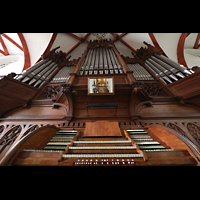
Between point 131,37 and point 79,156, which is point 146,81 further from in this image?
point 131,37

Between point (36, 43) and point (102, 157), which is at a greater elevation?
point (36, 43)

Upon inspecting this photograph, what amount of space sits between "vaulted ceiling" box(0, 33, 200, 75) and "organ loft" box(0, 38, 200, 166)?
11.5ft

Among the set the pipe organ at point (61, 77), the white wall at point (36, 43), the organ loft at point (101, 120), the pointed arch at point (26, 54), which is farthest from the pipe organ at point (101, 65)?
the pointed arch at point (26, 54)

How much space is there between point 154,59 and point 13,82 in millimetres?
7201

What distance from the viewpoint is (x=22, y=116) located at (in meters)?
2.92

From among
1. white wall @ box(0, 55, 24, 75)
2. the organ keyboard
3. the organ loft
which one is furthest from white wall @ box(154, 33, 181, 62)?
white wall @ box(0, 55, 24, 75)

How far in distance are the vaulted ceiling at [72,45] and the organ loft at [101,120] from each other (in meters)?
3.52

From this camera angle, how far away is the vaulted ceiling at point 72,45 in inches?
259

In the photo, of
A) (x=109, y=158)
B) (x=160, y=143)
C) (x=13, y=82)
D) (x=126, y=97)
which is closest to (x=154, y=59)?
(x=126, y=97)

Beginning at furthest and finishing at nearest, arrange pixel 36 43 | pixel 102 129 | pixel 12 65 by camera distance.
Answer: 1. pixel 12 65
2. pixel 36 43
3. pixel 102 129

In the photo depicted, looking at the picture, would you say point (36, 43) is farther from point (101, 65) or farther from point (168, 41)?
point (168, 41)

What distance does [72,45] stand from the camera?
8945 millimetres

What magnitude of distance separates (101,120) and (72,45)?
8.75 metres

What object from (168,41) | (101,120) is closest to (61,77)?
(101,120)
